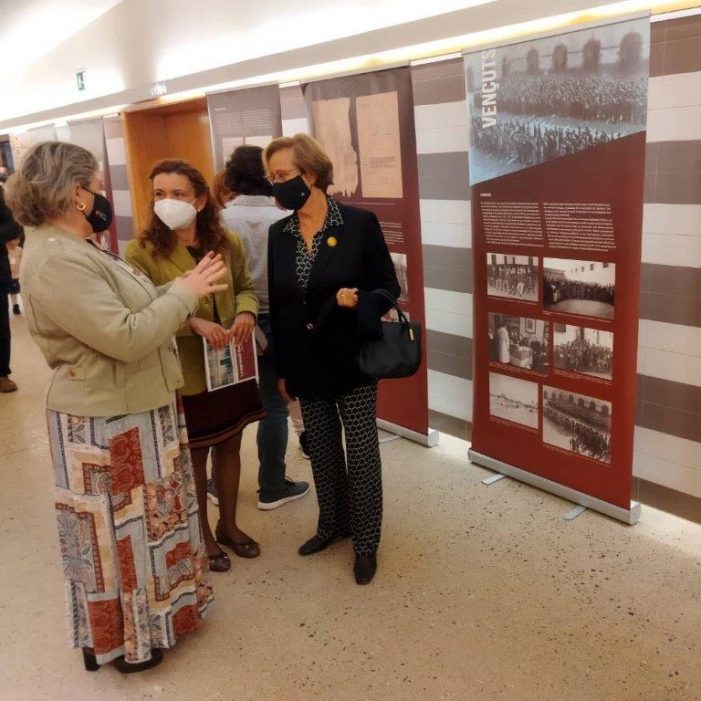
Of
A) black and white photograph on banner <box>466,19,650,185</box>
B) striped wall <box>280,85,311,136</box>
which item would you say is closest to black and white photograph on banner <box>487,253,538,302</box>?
black and white photograph on banner <box>466,19,650,185</box>

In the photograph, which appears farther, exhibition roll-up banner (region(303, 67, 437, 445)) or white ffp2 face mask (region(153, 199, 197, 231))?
exhibition roll-up banner (region(303, 67, 437, 445))

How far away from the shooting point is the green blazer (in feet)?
8.14

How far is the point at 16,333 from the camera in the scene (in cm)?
723

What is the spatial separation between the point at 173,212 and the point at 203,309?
14.9 inches

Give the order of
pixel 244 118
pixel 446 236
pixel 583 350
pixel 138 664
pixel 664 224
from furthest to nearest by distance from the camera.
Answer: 1. pixel 244 118
2. pixel 446 236
3. pixel 583 350
4. pixel 664 224
5. pixel 138 664

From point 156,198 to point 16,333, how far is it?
218 inches

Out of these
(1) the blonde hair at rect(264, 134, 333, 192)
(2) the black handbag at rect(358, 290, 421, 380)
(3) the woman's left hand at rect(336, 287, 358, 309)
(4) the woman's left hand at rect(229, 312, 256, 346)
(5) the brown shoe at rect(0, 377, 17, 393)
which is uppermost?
(1) the blonde hair at rect(264, 134, 333, 192)

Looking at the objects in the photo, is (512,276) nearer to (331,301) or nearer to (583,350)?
(583,350)

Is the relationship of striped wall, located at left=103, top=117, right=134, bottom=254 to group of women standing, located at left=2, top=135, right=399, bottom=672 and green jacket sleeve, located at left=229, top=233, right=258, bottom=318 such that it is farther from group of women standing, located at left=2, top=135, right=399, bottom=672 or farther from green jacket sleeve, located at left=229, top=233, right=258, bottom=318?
group of women standing, located at left=2, top=135, right=399, bottom=672

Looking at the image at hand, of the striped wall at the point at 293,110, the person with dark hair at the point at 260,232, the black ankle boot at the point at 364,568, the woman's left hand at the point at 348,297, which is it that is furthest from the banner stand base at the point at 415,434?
the striped wall at the point at 293,110

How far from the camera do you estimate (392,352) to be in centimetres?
249

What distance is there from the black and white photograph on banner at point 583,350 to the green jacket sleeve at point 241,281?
1.36m

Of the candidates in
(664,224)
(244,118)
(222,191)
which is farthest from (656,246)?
(244,118)

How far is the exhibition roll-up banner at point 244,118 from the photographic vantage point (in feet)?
13.8
